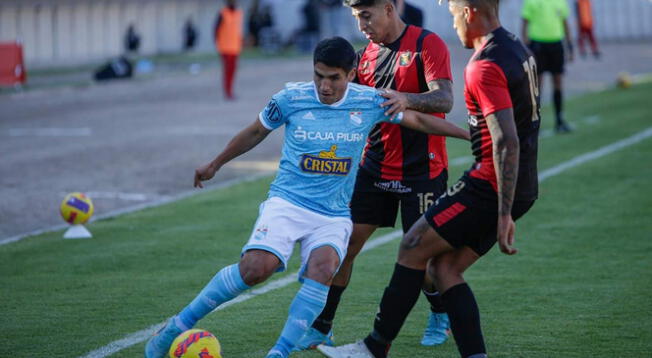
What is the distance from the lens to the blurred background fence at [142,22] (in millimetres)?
35219

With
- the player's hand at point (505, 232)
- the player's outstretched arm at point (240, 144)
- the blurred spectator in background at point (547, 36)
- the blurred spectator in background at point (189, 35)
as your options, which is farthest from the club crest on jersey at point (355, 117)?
the blurred spectator in background at point (189, 35)

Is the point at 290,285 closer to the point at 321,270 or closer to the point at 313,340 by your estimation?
the point at 313,340

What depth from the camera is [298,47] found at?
43281mm

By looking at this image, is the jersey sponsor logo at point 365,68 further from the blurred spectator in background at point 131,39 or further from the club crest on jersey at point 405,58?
the blurred spectator in background at point 131,39

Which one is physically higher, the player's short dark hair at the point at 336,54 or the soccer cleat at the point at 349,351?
the player's short dark hair at the point at 336,54

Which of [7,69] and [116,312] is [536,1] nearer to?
[116,312]

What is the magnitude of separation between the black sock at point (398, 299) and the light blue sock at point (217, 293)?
2.61 feet

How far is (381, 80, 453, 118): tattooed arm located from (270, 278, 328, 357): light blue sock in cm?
108

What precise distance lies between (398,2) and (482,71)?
290 inches

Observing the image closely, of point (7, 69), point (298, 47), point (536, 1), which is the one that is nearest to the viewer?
point (536, 1)

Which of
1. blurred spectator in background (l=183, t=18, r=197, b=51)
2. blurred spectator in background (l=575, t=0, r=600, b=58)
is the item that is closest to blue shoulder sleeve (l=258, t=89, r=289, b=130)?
blurred spectator in background (l=575, t=0, r=600, b=58)

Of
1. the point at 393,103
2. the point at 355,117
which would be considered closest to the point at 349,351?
the point at 355,117

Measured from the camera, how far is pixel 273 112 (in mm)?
5824

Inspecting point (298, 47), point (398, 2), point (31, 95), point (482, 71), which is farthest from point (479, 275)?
point (298, 47)
